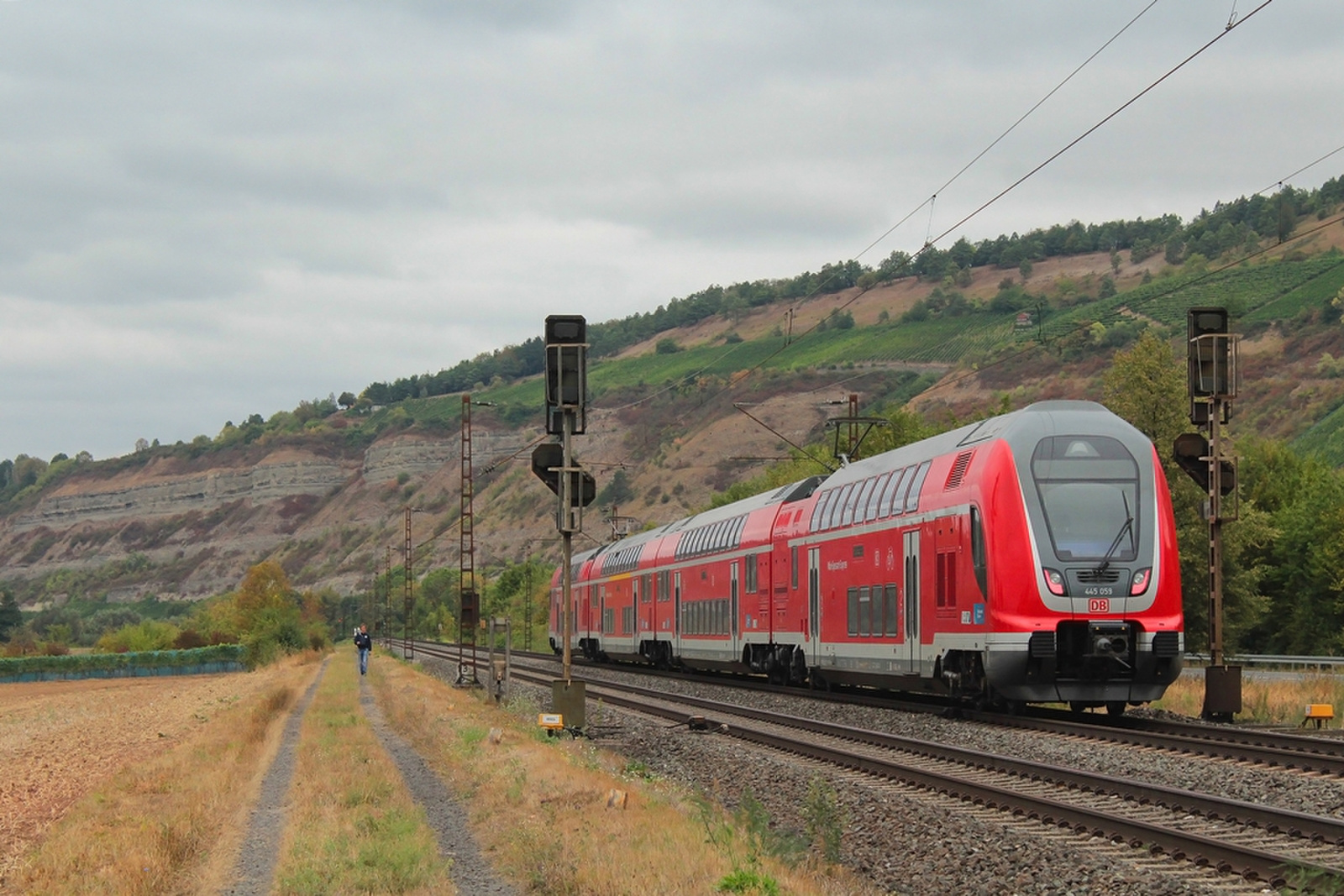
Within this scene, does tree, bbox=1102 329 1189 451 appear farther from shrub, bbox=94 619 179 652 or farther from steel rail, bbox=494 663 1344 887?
shrub, bbox=94 619 179 652

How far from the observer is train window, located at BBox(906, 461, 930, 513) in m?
25.7

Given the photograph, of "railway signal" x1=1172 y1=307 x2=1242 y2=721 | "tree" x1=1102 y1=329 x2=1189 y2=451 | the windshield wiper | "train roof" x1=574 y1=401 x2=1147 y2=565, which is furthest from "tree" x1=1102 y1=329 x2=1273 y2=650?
the windshield wiper

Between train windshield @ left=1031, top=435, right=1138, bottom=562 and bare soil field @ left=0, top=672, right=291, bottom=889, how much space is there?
46.6 ft

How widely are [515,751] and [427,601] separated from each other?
15785cm

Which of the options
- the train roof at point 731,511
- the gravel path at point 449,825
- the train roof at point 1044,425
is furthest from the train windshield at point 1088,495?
the train roof at point 731,511

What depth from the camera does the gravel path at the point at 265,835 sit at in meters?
12.5

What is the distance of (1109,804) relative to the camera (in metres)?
14.4

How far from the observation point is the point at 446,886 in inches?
455

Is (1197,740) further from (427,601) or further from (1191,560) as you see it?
(427,601)

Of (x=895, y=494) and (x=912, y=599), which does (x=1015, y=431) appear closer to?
(x=912, y=599)

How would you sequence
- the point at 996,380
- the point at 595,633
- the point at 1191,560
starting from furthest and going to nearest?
1. the point at 996,380
2. the point at 595,633
3. the point at 1191,560

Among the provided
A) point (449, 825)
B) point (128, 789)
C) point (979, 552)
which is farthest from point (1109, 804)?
point (128, 789)

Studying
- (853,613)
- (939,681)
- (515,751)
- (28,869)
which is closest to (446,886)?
(28,869)

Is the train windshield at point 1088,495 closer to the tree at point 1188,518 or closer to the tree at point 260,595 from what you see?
the tree at point 1188,518
